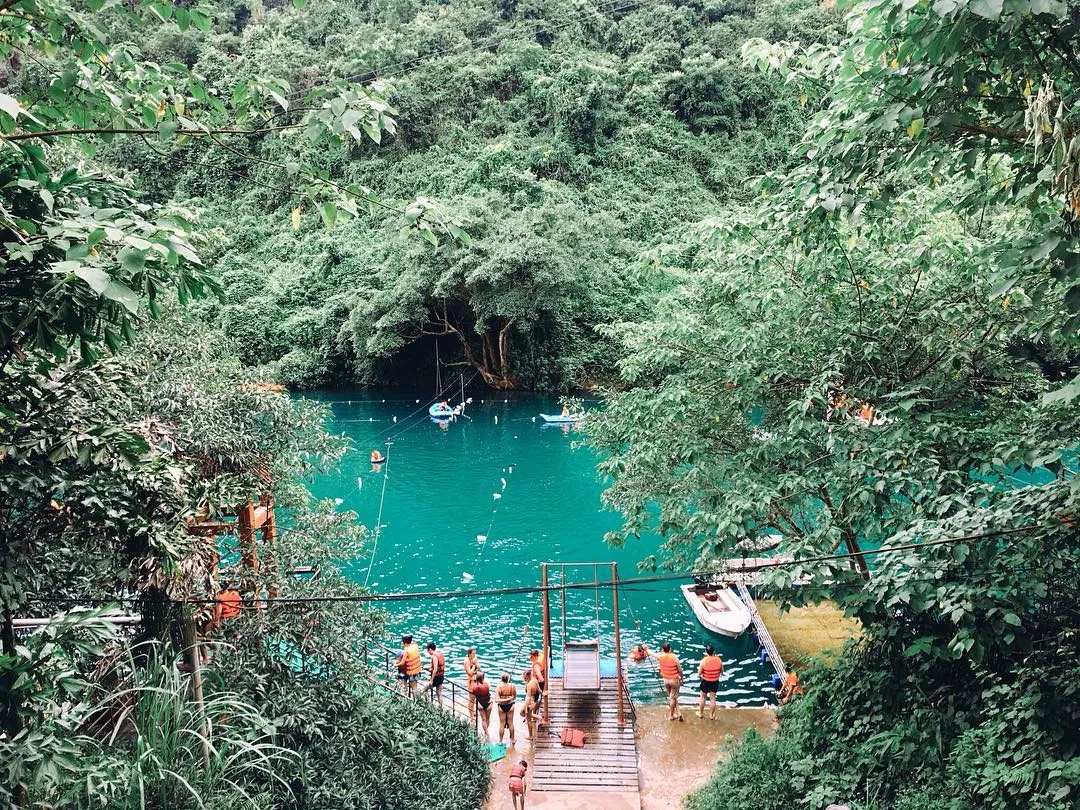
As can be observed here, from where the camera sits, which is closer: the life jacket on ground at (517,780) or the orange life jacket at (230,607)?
the orange life jacket at (230,607)

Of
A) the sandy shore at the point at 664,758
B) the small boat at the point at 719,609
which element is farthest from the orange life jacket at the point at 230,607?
the small boat at the point at 719,609

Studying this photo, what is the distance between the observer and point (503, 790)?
306 inches

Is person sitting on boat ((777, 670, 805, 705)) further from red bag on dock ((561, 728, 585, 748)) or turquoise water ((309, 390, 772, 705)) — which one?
red bag on dock ((561, 728, 585, 748))

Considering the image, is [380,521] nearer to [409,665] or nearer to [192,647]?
[409,665]

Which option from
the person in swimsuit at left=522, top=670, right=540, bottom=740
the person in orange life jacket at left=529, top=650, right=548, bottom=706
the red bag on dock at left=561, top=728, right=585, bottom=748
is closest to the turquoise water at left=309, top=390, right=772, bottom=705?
the person in orange life jacket at left=529, top=650, right=548, bottom=706

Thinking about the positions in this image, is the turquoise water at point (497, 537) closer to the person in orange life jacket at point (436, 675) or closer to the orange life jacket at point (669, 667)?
the orange life jacket at point (669, 667)

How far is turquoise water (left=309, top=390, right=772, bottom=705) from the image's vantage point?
1199cm

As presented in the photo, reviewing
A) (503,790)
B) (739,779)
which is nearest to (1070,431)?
(739,779)

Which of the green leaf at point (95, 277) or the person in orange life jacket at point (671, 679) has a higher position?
the person in orange life jacket at point (671, 679)

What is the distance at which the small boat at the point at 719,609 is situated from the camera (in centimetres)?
1190

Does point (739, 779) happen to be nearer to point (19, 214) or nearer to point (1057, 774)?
point (1057, 774)

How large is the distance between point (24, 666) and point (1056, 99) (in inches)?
200

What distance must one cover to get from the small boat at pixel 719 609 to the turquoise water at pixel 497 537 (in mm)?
238

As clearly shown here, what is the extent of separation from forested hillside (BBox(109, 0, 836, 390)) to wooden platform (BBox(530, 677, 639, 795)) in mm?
15449
